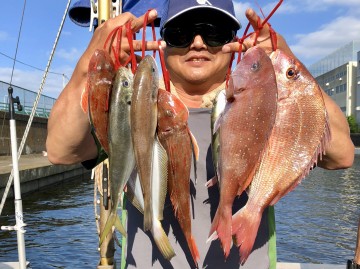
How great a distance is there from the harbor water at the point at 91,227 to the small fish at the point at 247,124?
24.1 ft

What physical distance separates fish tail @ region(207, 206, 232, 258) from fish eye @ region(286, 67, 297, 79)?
60 centimetres

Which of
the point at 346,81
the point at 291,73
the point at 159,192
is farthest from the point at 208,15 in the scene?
the point at 346,81

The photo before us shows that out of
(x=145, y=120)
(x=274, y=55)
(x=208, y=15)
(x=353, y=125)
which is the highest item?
(x=208, y=15)

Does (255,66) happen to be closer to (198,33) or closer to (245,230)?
(198,33)

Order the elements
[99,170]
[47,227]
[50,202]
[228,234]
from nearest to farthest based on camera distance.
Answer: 1. [228,234]
2. [99,170]
3. [47,227]
4. [50,202]

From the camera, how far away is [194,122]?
7.69 feet

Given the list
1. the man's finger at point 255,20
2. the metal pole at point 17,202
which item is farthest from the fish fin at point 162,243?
the metal pole at point 17,202

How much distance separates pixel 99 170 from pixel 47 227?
764cm

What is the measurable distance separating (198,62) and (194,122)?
0.31 m

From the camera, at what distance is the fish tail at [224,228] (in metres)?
1.75

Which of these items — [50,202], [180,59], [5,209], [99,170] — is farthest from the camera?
[50,202]

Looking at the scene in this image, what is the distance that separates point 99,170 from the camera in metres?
4.68

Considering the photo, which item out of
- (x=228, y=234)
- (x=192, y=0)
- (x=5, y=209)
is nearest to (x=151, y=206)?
(x=228, y=234)

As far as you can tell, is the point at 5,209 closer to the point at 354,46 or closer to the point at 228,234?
the point at 228,234
